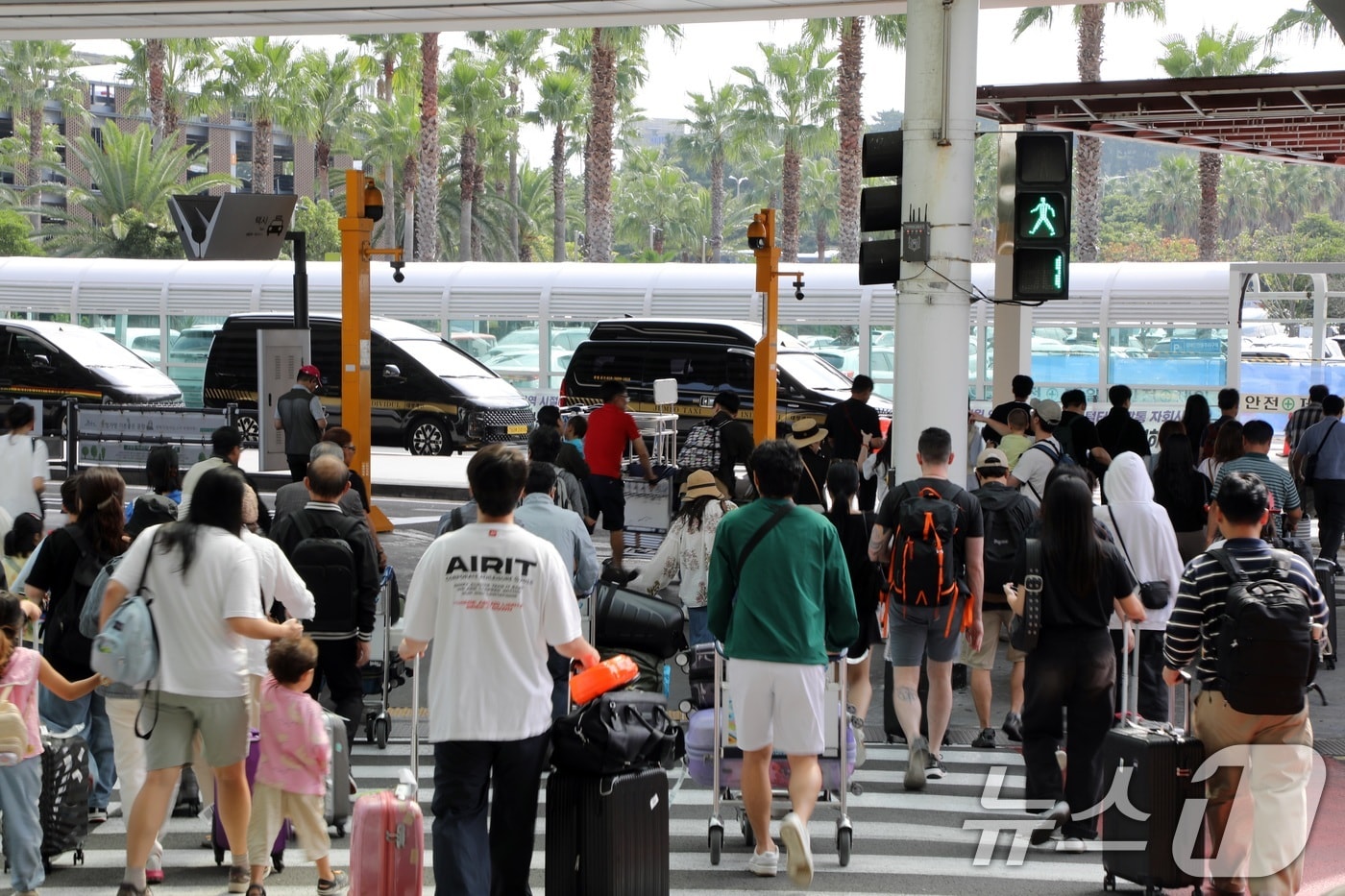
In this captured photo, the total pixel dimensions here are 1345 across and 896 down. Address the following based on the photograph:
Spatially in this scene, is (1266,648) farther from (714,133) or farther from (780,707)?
(714,133)

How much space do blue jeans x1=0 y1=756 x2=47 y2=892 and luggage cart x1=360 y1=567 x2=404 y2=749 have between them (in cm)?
262

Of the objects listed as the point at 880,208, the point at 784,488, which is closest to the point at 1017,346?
the point at 880,208

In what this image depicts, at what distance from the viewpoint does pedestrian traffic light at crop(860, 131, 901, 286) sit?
35.7ft

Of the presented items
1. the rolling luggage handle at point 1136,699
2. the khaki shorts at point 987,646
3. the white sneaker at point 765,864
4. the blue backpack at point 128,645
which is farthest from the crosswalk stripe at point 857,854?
the blue backpack at point 128,645

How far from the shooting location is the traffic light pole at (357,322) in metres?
15.6

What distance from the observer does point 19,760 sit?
5918 mm

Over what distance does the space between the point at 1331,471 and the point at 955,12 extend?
5.58 metres

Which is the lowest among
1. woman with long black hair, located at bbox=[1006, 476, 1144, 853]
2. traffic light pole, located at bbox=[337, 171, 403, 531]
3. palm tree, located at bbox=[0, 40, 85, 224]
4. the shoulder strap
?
woman with long black hair, located at bbox=[1006, 476, 1144, 853]

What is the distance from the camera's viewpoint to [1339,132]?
17.5m

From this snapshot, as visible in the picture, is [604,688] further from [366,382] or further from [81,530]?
[366,382]

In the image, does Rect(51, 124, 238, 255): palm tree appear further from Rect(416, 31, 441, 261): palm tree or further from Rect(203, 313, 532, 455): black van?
Rect(203, 313, 532, 455): black van

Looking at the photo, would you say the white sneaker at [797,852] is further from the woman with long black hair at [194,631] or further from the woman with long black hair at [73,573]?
the woman with long black hair at [73,573]

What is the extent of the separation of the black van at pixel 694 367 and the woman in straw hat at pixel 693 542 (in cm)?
1704

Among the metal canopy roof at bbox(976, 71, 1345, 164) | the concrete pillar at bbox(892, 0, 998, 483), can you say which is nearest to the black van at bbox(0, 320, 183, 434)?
the metal canopy roof at bbox(976, 71, 1345, 164)
